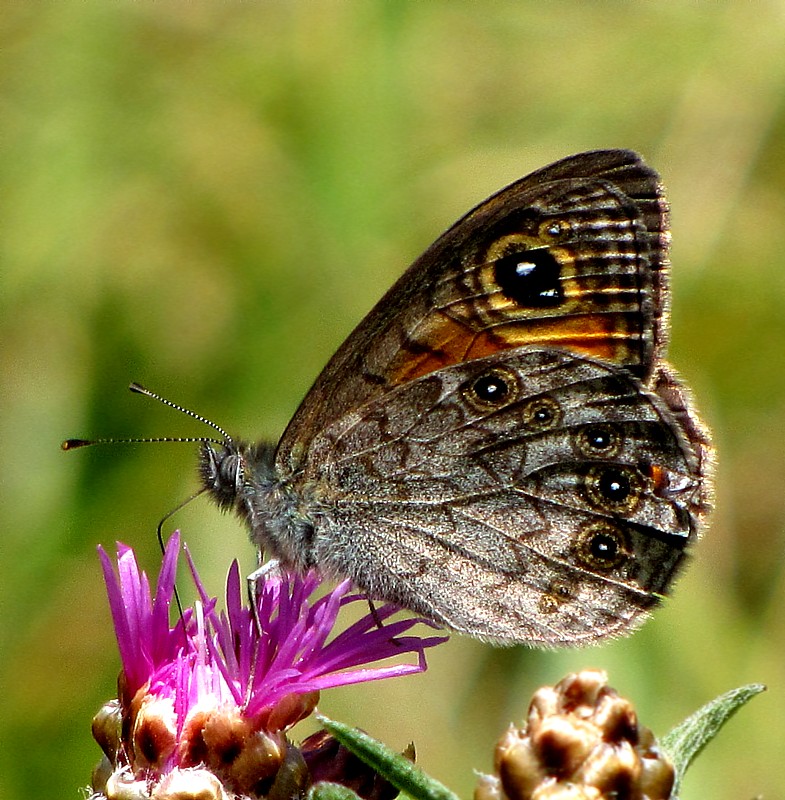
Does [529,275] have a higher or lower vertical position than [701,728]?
higher

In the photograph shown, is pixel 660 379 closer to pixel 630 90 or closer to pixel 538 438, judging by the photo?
pixel 538 438

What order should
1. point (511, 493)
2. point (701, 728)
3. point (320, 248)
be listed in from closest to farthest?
point (701, 728), point (511, 493), point (320, 248)

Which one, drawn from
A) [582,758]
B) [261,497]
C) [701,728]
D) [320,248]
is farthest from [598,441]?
[320,248]

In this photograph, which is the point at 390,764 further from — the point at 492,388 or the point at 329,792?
the point at 492,388

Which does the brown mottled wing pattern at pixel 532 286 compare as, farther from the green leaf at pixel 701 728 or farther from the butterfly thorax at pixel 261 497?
the green leaf at pixel 701 728

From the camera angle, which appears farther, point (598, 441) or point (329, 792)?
point (598, 441)

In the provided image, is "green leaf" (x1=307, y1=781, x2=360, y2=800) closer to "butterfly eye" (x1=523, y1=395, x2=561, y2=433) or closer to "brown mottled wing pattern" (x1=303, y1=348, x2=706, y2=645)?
"brown mottled wing pattern" (x1=303, y1=348, x2=706, y2=645)
